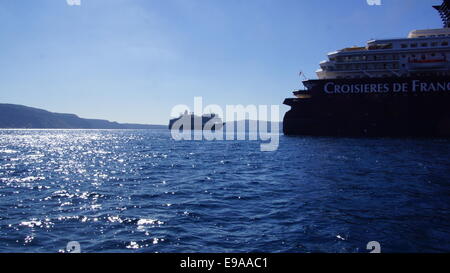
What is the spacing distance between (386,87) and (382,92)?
91 cm

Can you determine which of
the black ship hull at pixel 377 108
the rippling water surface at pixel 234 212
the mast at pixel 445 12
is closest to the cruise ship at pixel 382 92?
the black ship hull at pixel 377 108

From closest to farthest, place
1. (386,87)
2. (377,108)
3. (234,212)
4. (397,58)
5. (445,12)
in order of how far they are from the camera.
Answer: (234,212) → (386,87) → (377,108) → (397,58) → (445,12)

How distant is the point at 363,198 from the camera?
11.3 m

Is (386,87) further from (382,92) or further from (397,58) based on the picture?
(397,58)

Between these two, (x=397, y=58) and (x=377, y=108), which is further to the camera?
(x=397, y=58)

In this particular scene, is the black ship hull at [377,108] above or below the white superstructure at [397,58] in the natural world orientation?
below

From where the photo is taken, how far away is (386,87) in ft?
152

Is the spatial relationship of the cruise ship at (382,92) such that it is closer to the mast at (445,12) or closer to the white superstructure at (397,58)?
Result: the white superstructure at (397,58)

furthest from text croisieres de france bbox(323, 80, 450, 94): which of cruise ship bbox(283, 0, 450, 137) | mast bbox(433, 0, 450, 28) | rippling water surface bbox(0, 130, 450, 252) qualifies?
rippling water surface bbox(0, 130, 450, 252)

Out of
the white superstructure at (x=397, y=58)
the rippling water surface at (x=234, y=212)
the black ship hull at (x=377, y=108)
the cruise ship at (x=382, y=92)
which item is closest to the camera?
the rippling water surface at (x=234, y=212)

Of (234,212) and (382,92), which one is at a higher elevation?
(382,92)

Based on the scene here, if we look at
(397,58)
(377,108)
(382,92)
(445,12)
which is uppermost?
(445,12)

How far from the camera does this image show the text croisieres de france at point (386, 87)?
44219 millimetres

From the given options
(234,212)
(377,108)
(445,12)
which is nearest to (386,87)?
(377,108)
